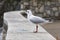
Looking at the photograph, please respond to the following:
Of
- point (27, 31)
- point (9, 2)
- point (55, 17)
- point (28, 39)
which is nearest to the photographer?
point (28, 39)

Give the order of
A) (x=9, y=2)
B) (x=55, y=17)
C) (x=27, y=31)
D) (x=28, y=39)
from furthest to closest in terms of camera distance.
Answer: (x=9, y=2), (x=55, y=17), (x=27, y=31), (x=28, y=39)

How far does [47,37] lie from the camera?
18.7ft

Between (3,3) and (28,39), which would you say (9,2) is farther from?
(28,39)

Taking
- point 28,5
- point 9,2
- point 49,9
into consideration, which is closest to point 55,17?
point 49,9

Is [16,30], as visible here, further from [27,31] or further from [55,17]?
[55,17]

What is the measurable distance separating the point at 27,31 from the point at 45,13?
19.3 feet

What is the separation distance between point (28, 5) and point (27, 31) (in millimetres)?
6205

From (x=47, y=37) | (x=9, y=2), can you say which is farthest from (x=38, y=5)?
(x=47, y=37)

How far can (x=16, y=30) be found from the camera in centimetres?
661

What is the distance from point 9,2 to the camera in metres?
17.3

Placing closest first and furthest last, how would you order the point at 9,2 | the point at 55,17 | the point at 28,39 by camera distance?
the point at 28,39 < the point at 55,17 < the point at 9,2

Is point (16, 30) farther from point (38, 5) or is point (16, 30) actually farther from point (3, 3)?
point (3, 3)

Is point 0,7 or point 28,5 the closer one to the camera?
point 28,5

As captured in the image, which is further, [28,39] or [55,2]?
[55,2]
